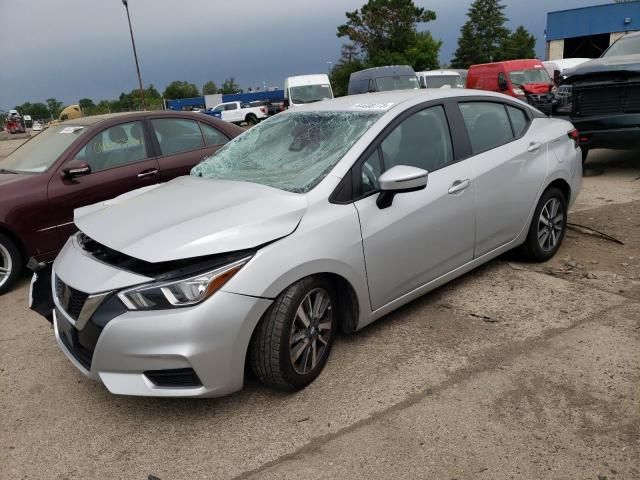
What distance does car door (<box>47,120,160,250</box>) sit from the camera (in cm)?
494

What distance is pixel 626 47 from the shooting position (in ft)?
29.3

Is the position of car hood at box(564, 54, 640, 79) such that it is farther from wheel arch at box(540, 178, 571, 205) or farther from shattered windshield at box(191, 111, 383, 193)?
shattered windshield at box(191, 111, 383, 193)

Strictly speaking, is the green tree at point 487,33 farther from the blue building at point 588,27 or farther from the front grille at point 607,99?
the front grille at point 607,99

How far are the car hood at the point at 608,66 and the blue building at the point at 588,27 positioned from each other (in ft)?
101

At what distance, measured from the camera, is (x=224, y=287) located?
2.54m

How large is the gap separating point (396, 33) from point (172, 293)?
6064cm

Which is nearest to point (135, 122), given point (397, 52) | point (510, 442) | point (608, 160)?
point (510, 442)

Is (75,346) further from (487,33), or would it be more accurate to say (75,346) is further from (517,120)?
(487,33)

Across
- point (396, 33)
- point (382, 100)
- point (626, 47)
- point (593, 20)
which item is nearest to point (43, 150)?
point (382, 100)

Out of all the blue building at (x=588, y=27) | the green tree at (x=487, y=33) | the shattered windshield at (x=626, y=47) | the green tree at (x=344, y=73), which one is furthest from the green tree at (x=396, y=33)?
the shattered windshield at (x=626, y=47)

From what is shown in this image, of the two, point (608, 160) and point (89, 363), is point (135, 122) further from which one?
point (608, 160)

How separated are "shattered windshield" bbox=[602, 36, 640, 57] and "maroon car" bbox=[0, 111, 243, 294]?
684 centimetres

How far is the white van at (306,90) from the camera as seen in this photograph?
2030 cm

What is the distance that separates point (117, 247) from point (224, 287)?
63 cm
